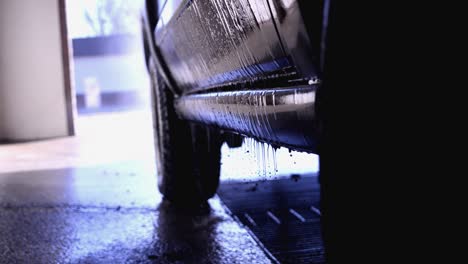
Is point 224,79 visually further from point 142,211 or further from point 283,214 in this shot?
point 142,211

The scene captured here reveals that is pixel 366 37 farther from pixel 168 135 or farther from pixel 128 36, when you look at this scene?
pixel 128 36

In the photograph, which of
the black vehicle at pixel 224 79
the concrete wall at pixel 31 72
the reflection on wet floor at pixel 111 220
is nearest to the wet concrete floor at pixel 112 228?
the reflection on wet floor at pixel 111 220

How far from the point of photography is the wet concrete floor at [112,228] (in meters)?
1.56

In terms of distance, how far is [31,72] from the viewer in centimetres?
632

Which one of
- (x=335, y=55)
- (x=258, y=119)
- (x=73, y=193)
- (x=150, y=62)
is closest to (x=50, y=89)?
(x=73, y=193)

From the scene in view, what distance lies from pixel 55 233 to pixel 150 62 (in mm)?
934

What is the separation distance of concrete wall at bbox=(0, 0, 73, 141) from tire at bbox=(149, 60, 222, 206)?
480 cm

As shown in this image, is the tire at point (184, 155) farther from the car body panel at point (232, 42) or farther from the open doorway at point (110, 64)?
the open doorway at point (110, 64)

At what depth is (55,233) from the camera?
1.84 meters

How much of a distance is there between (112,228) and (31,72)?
5116 mm

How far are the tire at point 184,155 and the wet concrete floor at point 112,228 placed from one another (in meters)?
0.10

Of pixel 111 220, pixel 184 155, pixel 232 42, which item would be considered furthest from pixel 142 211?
pixel 232 42

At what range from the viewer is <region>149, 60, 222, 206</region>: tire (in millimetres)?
2049

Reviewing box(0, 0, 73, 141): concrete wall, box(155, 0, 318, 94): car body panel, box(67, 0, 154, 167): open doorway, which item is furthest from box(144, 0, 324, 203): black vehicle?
box(67, 0, 154, 167): open doorway
